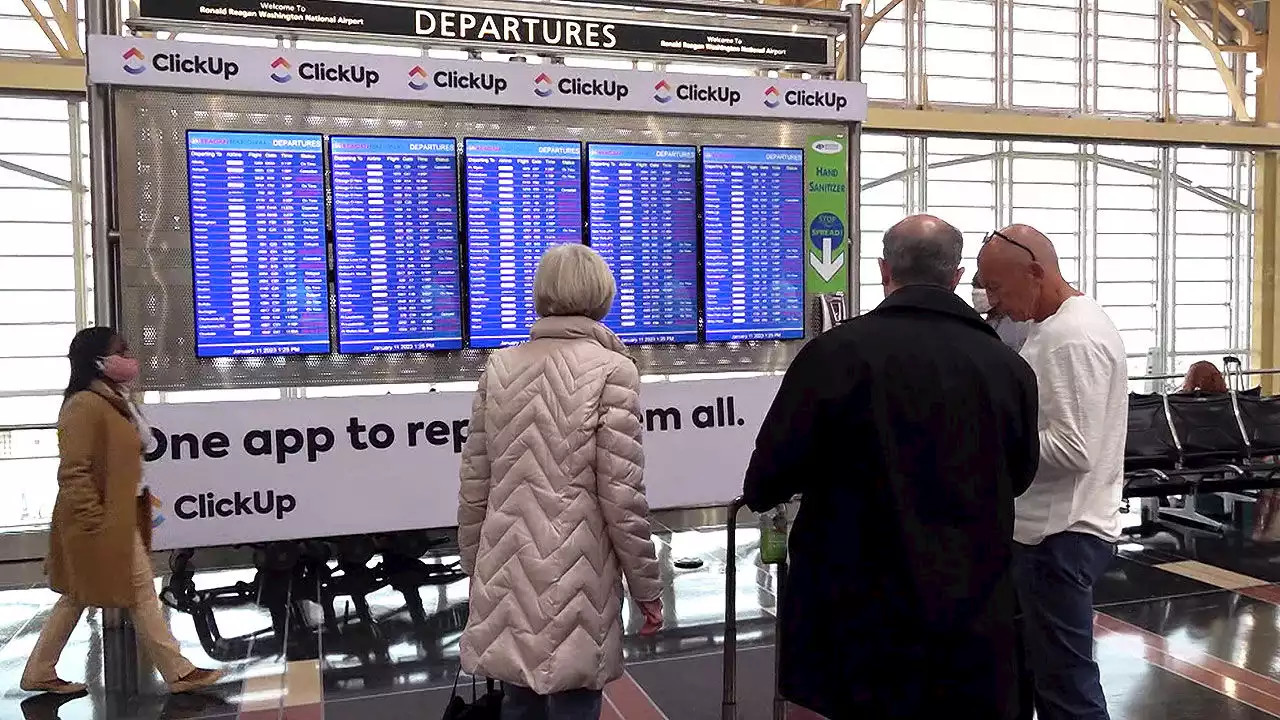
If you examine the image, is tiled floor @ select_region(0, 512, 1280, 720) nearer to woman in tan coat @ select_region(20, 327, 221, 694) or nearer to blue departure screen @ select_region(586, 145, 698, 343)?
woman in tan coat @ select_region(20, 327, 221, 694)

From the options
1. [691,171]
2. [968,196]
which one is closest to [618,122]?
[691,171]

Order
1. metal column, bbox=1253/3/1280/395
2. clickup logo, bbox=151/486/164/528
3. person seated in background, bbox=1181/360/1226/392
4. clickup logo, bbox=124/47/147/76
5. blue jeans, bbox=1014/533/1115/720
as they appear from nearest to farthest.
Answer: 1. blue jeans, bbox=1014/533/1115/720
2. clickup logo, bbox=151/486/164/528
3. clickup logo, bbox=124/47/147/76
4. person seated in background, bbox=1181/360/1226/392
5. metal column, bbox=1253/3/1280/395

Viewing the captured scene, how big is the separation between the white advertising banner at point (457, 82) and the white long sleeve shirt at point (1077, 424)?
356 cm

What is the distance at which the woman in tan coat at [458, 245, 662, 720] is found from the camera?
266 cm

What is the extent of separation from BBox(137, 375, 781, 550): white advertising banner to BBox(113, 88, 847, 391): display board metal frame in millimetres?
300

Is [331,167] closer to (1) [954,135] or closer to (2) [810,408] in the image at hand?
(2) [810,408]

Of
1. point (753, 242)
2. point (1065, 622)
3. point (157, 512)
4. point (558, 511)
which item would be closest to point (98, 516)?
point (157, 512)

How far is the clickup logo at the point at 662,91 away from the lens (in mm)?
6039

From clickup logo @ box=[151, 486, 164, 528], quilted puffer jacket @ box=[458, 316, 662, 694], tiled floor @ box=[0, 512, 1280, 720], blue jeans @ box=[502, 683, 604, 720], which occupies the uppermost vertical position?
quilted puffer jacket @ box=[458, 316, 662, 694]

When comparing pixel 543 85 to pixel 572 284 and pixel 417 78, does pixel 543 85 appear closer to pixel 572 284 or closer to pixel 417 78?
pixel 417 78

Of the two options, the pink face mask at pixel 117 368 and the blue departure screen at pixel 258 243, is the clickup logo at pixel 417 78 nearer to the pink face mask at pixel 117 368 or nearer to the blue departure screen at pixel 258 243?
the blue departure screen at pixel 258 243

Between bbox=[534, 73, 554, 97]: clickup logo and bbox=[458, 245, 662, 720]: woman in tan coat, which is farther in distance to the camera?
bbox=[534, 73, 554, 97]: clickup logo

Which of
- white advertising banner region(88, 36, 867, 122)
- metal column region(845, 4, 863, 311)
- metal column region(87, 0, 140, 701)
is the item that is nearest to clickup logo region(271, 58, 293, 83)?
white advertising banner region(88, 36, 867, 122)

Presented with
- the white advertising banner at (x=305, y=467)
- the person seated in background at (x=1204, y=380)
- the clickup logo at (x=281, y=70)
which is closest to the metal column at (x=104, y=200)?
the white advertising banner at (x=305, y=467)
